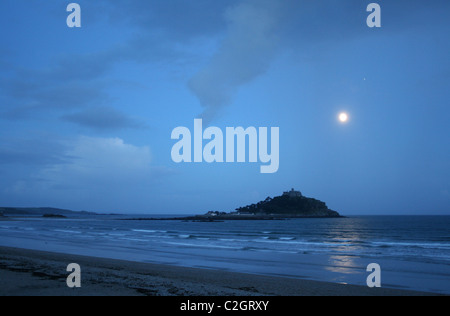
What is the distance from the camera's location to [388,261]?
2305 centimetres

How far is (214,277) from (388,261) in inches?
517

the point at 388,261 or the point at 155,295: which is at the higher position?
the point at 155,295

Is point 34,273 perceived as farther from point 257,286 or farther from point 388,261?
point 388,261
